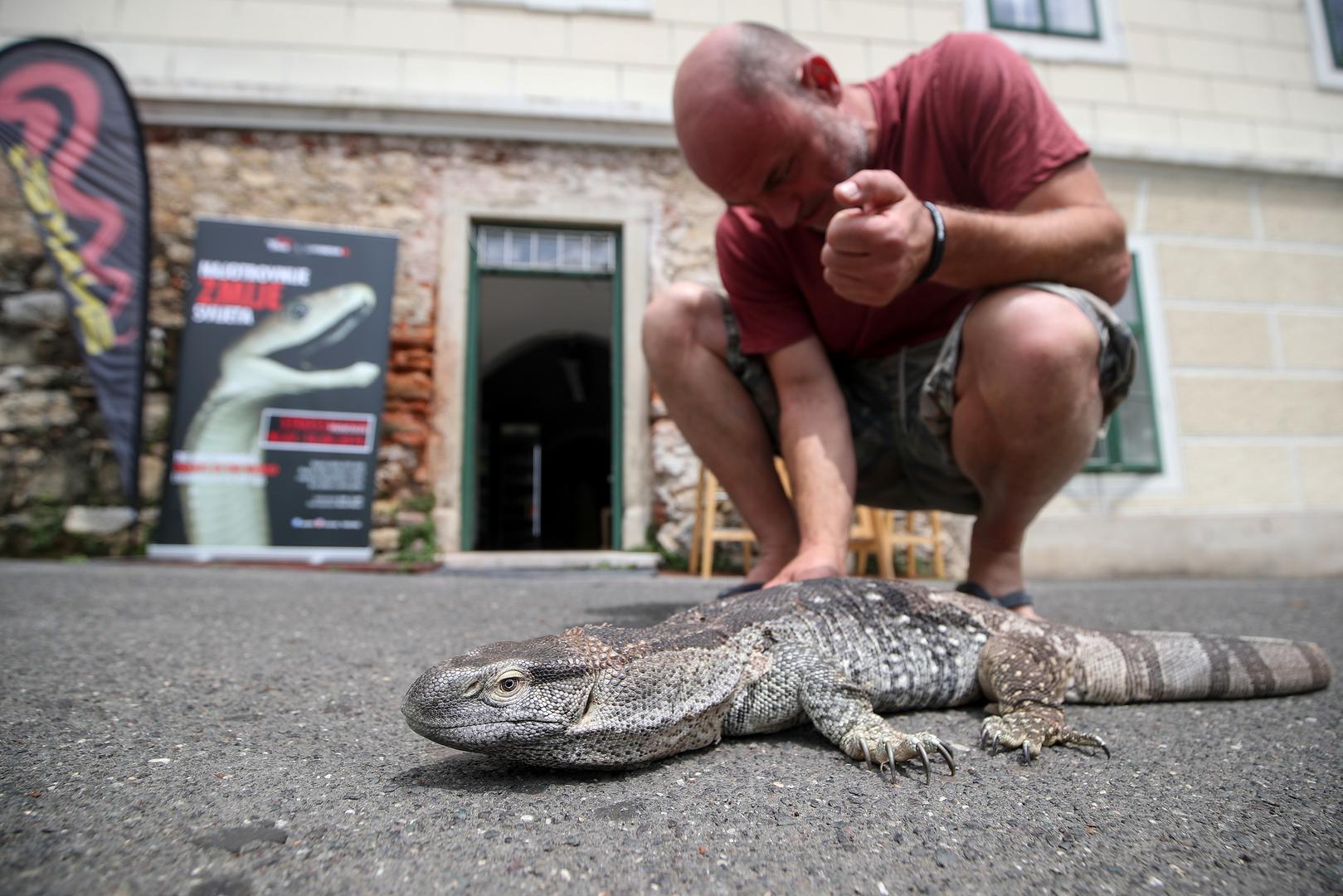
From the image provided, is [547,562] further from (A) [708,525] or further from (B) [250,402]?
(B) [250,402]

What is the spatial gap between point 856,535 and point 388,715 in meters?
4.71

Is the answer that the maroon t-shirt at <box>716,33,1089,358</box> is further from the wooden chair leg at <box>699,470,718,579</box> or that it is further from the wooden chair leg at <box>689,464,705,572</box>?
the wooden chair leg at <box>689,464,705,572</box>

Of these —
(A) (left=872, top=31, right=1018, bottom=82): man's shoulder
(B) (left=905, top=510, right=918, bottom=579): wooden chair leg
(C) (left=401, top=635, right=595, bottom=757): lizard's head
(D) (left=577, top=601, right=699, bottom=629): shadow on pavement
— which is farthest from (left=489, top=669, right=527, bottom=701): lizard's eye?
(B) (left=905, top=510, right=918, bottom=579): wooden chair leg

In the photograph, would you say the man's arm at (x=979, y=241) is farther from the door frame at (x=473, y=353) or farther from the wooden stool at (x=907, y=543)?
the door frame at (x=473, y=353)

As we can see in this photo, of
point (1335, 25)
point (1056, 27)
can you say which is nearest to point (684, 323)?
point (1056, 27)

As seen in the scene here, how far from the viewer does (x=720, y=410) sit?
265 centimetres

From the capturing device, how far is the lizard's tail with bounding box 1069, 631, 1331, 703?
1861mm

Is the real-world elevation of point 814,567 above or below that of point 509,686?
above

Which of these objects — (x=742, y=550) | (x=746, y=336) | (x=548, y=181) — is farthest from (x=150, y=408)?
(x=746, y=336)

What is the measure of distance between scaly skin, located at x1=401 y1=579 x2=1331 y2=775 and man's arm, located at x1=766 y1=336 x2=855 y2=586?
0.80 ft

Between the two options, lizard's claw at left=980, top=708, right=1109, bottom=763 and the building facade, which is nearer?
lizard's claw at left=980, top=708, right=1109, bottom=763

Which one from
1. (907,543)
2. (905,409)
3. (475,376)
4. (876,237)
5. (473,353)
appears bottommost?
(907,543)

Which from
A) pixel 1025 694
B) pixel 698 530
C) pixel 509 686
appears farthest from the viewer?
pixel 698 530

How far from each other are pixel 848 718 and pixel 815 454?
3.45ft
